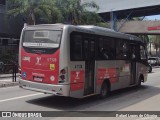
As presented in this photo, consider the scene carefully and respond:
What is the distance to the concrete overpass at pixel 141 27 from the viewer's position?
50406mm

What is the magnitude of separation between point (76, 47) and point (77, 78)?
1079 mm

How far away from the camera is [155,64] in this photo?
161ft

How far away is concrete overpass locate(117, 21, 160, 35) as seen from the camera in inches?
1984

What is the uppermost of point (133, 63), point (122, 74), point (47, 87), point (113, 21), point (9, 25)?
point (113, 21)

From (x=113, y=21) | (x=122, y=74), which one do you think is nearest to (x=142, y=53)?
(x=122, y=74)

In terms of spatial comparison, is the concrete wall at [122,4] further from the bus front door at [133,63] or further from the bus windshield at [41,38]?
the bus windshield at [41,38]

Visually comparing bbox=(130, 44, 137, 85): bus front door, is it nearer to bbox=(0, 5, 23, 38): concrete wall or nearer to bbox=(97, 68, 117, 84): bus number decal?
bbox=(97, 68, 117, 84): bus number decal

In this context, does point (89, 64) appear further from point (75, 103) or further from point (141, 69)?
point (141, 69)

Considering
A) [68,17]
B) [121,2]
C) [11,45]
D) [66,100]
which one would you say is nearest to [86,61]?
[66,100]

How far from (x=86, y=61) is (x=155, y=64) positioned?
38.2 m

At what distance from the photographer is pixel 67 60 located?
11.2m

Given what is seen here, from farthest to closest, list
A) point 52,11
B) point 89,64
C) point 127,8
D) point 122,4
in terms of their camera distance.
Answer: point 122,4
point 127,8
point 52,11
point 89,64

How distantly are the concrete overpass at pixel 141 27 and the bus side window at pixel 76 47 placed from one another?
40.0 meters

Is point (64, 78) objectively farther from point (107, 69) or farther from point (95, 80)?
point (107, 69)
